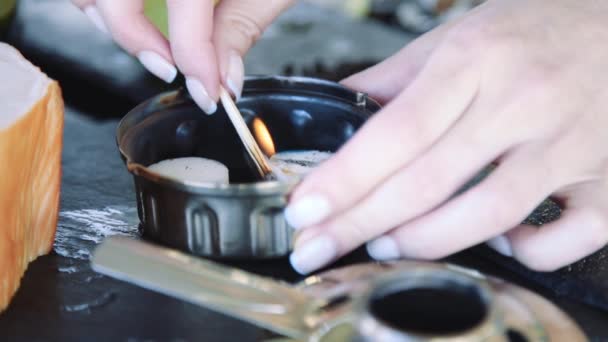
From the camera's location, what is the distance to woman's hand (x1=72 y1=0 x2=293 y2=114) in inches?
42.4

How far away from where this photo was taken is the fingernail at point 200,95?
1.10 metres

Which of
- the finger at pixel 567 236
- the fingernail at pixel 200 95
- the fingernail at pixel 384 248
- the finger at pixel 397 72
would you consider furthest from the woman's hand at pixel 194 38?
the finger at pixel 567 236

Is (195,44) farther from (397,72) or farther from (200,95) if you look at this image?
(397,72)

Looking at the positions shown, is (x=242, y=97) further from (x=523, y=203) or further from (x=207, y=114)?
(x=523, y=203)

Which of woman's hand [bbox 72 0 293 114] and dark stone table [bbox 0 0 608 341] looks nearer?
dark stone table [bbox 0 0 608 341]

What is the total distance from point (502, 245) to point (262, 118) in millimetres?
390

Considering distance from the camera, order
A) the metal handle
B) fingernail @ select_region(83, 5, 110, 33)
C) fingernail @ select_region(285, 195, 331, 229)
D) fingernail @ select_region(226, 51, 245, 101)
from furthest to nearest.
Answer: fingernail @ select_region(83, 5, 110, 33)
fingernail @ select_region(226, 51, 245, 101)
fingernail @ select_region(285, 195, 331, 229)
the metal handle

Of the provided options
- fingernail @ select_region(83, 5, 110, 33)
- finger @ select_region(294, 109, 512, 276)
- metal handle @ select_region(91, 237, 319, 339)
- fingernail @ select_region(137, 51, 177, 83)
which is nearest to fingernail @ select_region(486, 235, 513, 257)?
finger @ select_region(294, 109, 512, 276)

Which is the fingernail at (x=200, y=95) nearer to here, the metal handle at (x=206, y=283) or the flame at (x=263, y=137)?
the flame at (x=263, y=137)

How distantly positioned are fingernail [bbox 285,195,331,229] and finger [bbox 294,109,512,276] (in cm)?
4

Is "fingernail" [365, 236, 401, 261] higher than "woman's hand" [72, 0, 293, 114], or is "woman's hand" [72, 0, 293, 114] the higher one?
"woman's hand" [72, 0, 293, 114]

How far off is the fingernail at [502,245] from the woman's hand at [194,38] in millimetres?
399

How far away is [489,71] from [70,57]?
1.28m

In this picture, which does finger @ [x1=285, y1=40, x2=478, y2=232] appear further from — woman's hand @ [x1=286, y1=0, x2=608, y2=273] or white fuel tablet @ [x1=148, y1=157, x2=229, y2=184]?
white fuel tablet @ [x1=148, y1=157, x2=229, y2=184]
